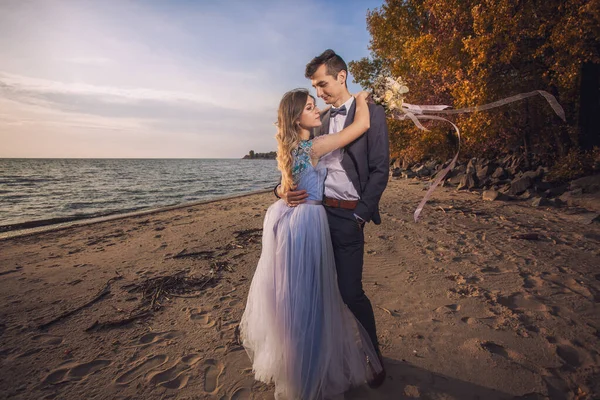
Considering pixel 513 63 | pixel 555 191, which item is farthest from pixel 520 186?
pixel 513 63

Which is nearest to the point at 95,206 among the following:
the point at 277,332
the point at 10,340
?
the point at 10,340

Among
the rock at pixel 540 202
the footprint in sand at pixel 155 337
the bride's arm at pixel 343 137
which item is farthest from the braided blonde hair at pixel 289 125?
the rock at pixel 540 202

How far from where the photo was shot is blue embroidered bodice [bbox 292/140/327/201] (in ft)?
8.59

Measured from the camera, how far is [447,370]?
2.88 meters

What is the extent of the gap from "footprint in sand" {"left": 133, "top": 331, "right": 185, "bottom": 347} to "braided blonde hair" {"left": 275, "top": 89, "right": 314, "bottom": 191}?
2.50 meters

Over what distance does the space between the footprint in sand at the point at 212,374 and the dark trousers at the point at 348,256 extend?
4.88 ft

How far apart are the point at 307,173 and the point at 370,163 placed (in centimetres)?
58

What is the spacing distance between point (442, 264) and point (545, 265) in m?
1.59

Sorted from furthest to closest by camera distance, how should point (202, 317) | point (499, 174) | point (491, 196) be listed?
point (499, 174), point (491, 196), point (202, 317)

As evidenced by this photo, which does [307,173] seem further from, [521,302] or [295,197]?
[521,302]

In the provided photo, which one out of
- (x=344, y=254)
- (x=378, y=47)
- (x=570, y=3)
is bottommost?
(x=344, y=254)

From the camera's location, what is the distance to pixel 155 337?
3.67 m

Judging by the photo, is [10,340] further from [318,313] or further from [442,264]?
[442,264]

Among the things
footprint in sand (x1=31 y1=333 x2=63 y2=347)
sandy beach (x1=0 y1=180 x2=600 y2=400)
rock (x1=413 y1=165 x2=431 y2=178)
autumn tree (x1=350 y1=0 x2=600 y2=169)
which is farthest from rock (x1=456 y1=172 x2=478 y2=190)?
footprint in sand (x1=31 y1=333 x2=63 y2=347)
